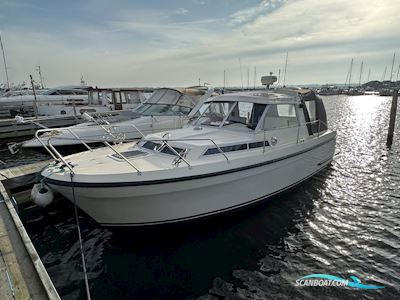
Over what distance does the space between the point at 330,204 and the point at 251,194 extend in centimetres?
290

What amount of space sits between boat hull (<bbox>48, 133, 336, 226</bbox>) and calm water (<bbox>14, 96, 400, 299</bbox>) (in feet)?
1.78

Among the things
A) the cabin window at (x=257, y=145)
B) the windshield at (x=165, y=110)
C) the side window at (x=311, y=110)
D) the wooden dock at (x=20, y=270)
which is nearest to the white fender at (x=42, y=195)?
the wooden dock at (x=20, y=270)

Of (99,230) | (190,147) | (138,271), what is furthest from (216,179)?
(99,230)

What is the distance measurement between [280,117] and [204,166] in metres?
3.28

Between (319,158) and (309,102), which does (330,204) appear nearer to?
(319,158)

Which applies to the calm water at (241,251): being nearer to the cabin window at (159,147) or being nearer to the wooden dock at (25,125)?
the cabin window at (159,147)

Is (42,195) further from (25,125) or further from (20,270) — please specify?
(25,125)

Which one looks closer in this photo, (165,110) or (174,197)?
(174,197)

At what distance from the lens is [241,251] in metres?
5.29

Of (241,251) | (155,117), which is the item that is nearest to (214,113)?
(241,251)

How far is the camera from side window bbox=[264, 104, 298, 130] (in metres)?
6.94

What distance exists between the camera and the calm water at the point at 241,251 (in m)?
4.37

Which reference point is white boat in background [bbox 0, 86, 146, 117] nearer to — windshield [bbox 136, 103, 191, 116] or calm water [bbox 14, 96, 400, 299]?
windshield [bbox 136, 103, 191, 116]

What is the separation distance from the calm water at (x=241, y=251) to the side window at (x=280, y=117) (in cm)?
209
